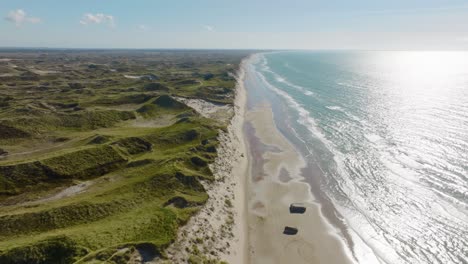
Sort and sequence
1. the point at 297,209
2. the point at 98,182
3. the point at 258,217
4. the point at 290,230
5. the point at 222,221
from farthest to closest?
the point at 98,182 < the point at 297,209 < the point at 258,217 < the point at 222,221 < the point at 290,230

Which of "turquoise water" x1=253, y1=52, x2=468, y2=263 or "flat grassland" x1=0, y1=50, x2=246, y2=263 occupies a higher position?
"flat grassland" x1=0, y1=50, x2=246, y2=263

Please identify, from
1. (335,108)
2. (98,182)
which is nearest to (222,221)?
(98,182)

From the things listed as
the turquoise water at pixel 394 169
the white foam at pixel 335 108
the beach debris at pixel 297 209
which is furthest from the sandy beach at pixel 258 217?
the white foam at pixel 335 108

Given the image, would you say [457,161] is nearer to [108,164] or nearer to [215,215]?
[215,215]

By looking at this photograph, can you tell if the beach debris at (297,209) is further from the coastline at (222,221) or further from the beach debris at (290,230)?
the coastline at (222,221)

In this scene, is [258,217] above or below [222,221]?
below

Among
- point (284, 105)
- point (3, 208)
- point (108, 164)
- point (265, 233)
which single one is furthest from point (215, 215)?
point (284, 105)

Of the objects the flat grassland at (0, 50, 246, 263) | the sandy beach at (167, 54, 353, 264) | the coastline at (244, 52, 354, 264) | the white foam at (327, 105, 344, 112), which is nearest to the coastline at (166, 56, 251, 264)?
the sandy beach at (167, 54, 353, 264)

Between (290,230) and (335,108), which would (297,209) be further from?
(335,108)

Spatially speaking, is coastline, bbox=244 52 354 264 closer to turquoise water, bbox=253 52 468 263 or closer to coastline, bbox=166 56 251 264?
coastline, bbox=166 56 251 264
